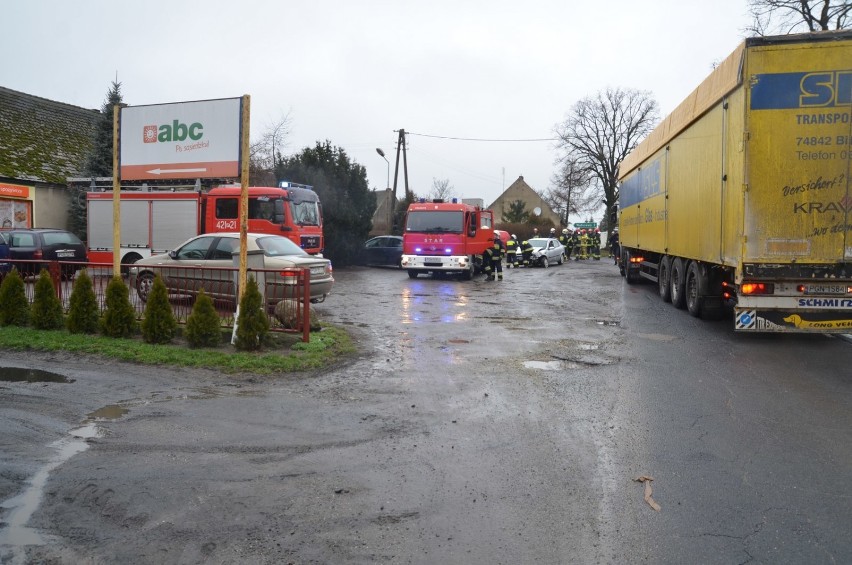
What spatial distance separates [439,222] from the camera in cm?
2336

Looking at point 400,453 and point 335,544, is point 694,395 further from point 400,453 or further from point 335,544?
point 335,544

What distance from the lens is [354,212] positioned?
98.0 ft

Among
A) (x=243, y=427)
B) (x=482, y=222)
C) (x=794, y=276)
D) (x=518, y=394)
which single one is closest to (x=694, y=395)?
(x=518, y=394)

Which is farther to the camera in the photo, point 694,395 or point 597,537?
point 694,395

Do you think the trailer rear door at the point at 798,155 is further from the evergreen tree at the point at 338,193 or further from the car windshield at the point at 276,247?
the evergreen tree at the point at 338,193

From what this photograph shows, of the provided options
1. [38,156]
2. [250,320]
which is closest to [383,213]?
[38,156]

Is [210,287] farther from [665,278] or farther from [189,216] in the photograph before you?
[665,278]

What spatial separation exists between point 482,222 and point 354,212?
7.36m

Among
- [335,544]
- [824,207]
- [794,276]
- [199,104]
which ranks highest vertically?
[199,104]

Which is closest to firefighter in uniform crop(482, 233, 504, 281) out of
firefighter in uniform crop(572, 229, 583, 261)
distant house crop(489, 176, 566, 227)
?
firefighter in uniform crop(572, 229, 583, 261)

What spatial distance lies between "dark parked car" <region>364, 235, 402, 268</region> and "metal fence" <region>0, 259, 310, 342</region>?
19.9 metres

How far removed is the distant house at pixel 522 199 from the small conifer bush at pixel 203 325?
85035mm

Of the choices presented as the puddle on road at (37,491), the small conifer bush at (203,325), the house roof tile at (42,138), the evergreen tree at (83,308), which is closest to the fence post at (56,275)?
the evergreen tree at (83,308)

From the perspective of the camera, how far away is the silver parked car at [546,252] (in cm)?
3353
